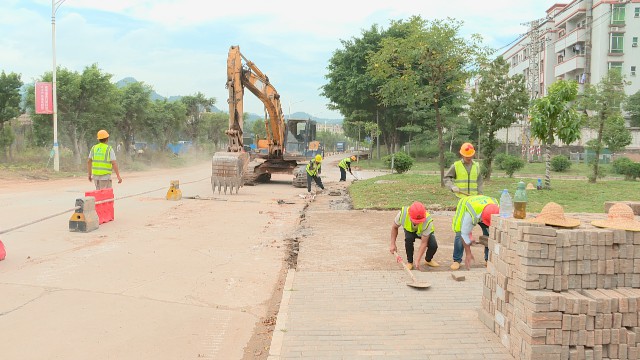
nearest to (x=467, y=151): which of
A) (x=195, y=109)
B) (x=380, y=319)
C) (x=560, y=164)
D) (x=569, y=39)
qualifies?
(x=380, y=319)

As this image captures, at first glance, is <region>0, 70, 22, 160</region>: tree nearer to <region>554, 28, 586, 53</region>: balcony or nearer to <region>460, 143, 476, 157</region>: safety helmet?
<region>460, 143, 476, 157</region>: safety helmet

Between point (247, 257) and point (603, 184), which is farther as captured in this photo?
point (603, 184)

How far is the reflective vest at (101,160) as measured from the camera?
1047 centimetres

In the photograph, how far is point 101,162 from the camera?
10.5m

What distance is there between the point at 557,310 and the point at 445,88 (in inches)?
575

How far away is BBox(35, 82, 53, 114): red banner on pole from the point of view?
24781 millimetres

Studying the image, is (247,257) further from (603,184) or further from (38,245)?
(603,184)

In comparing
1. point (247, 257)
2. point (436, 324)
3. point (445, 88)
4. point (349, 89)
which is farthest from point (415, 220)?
point (349, 89)

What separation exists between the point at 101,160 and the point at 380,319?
24.8ft

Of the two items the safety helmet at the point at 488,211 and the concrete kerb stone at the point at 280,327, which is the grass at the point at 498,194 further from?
the concrete kerb stone at the point at 280,327

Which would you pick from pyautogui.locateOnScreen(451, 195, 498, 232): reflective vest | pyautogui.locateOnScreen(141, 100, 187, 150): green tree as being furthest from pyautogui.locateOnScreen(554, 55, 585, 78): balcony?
pyautogui.locateOnScreen(451, 195, 498, 232): reflective vest

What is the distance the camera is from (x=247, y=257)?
802 centimetres

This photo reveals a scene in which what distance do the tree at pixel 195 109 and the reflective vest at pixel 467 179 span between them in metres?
40.7

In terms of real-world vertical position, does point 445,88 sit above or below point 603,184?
above
